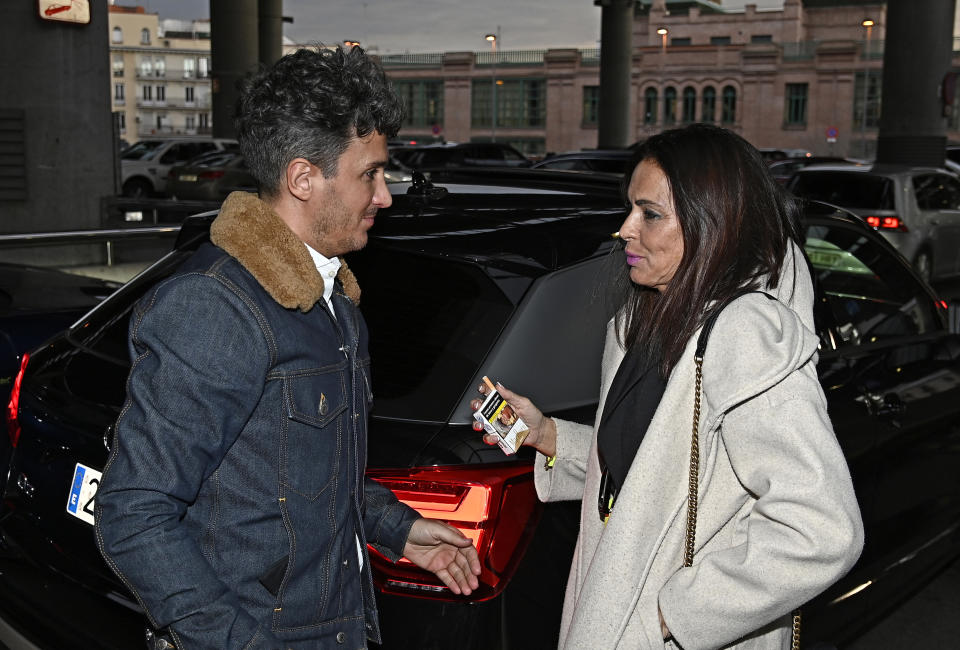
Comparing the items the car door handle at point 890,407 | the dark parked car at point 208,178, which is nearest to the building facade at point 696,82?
the dark parked car at point 208,178

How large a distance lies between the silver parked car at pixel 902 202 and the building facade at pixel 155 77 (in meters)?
129

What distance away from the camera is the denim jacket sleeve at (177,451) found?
173 centimetres

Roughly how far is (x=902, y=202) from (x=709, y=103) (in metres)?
72.1

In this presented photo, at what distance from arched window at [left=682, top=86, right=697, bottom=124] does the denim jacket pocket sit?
82.7 m

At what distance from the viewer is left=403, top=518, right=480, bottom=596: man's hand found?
2.24 metres

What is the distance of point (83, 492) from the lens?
2574 millimetres

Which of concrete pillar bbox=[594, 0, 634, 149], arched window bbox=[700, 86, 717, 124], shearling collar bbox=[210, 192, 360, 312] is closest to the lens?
shearling collar bbox=[210, 192, 360, 312]

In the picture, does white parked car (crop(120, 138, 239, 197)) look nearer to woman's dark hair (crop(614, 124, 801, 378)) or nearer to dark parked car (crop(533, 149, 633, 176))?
dark parked car (crop(533, 149, 633, 176))

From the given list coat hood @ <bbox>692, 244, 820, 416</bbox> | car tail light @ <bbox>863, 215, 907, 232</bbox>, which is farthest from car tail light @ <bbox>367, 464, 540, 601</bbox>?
car tail light @ <bbox>863, 215, 907, 232</bbox>

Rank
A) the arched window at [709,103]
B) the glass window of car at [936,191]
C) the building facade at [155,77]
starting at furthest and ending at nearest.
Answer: the building facade at [155,77] < the arched window at [709,103] < the glass window of car at [936,191]

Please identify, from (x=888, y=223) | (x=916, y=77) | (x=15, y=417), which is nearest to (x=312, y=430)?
(x=15, y=417)

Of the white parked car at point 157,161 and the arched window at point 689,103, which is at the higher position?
the arched window at point 689,103

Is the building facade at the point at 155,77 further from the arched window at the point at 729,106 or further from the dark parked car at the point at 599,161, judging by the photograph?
the dark parked car at the point at 599,161

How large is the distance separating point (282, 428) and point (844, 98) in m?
81.3
